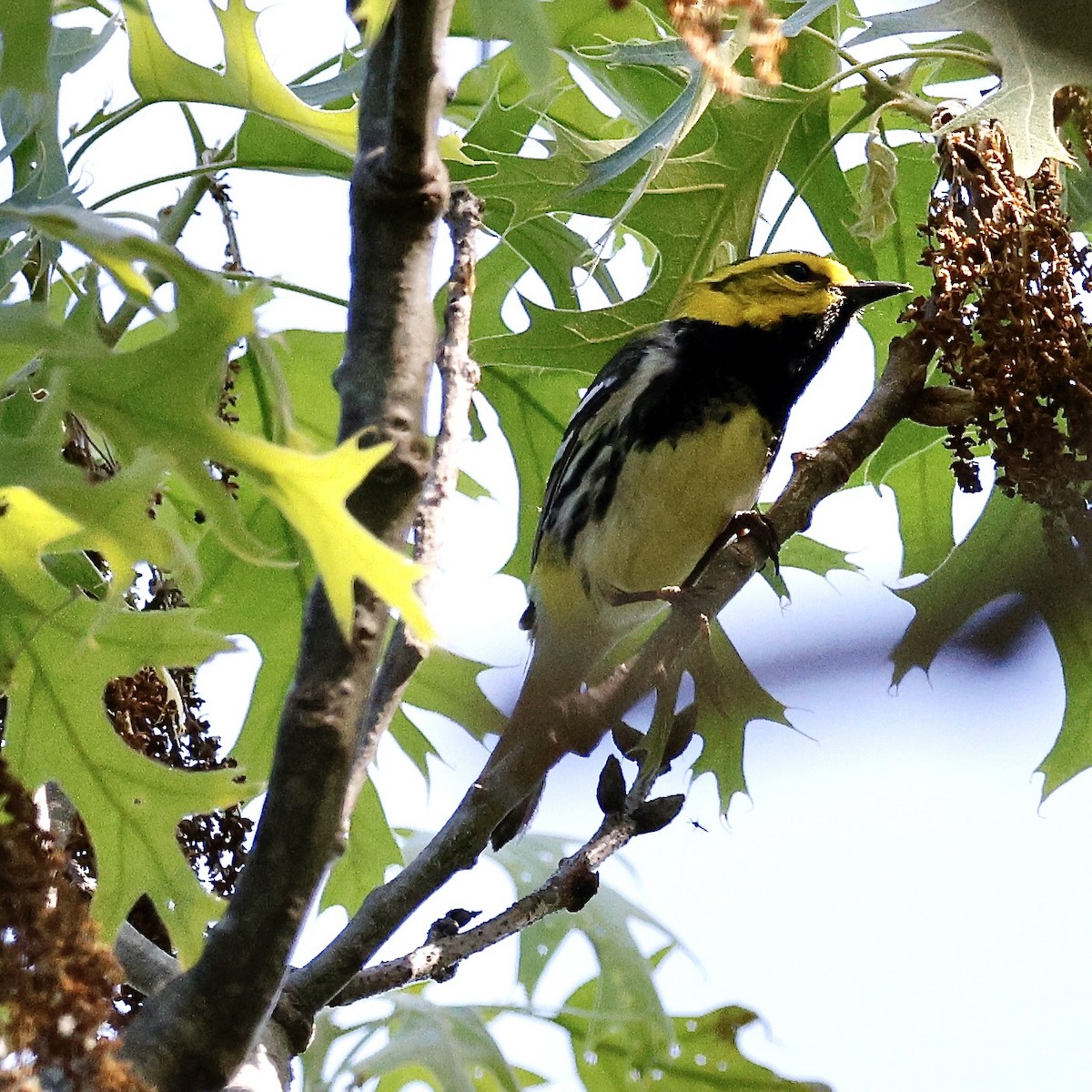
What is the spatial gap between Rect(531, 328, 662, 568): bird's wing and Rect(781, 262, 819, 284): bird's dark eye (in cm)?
29

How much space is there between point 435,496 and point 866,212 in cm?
105

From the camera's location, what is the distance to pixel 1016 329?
188cm

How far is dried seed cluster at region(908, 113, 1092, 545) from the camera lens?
6.07 ft

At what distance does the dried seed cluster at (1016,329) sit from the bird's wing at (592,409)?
0.88 meters

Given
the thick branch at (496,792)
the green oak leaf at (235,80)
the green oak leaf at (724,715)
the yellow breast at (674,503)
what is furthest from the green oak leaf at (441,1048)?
the green oak leaf at (235,80)

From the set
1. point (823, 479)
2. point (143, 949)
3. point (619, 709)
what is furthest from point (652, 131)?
point (143, 949)

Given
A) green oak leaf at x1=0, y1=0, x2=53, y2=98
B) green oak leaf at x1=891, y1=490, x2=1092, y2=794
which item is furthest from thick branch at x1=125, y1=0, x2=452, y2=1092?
green oak leaf at x1=891, y1=490, x2=1092, y2=794

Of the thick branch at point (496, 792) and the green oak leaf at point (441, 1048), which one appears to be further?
the green oak leaf at point (441, 1048)

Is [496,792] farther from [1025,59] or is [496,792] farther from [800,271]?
[800,271]

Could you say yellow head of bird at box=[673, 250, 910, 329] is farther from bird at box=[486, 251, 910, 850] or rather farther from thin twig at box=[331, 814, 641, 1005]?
thin twig at box=[331, 814, 641, 1005]

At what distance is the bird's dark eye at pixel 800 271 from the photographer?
3.12 metres

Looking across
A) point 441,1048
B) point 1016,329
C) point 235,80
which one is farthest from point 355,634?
point 441,1048

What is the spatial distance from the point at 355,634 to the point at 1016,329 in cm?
112

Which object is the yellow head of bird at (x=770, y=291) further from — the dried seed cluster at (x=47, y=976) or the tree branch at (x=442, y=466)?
the dried seed cluster at (x=47, y=976)
